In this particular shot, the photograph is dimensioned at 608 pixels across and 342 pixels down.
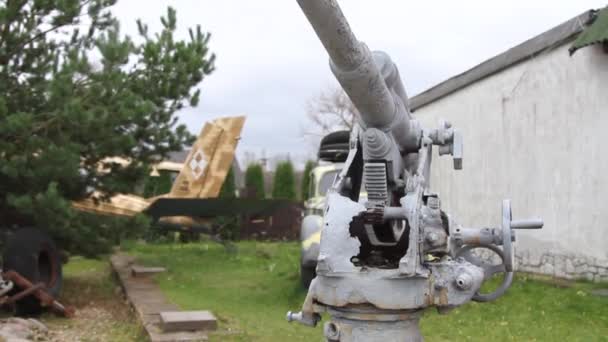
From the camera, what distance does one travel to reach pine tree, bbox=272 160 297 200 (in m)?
27.3

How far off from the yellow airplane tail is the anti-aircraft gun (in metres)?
12.3

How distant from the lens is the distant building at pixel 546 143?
32.3 feet

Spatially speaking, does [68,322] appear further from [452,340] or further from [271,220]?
[271,220]

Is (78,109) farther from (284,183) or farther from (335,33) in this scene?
(284,183)

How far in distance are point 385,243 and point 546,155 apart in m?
7.39

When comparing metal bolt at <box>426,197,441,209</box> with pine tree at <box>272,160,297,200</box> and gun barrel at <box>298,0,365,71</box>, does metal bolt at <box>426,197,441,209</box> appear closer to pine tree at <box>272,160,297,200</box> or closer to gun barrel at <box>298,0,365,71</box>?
gun barrel at <box>298,0,365,71</box>

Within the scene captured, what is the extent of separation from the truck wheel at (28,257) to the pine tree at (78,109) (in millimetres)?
198

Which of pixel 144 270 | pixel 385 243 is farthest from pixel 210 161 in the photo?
pixel 385 243

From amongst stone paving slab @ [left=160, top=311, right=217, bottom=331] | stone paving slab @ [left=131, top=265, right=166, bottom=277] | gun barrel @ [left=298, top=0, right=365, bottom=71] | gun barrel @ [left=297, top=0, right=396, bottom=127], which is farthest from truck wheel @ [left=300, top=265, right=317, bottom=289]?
gun barrel @ [left=298, top=0, right=365, bottom=71]

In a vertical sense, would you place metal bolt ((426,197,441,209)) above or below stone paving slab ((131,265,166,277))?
above

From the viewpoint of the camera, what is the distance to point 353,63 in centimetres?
364

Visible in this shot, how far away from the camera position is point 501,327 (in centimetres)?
777

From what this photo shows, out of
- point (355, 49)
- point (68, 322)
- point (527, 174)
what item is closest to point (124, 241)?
point (68, 322)

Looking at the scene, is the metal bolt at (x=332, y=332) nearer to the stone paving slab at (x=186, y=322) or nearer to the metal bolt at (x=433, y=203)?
the metal bolt at (x=433, y=203)
